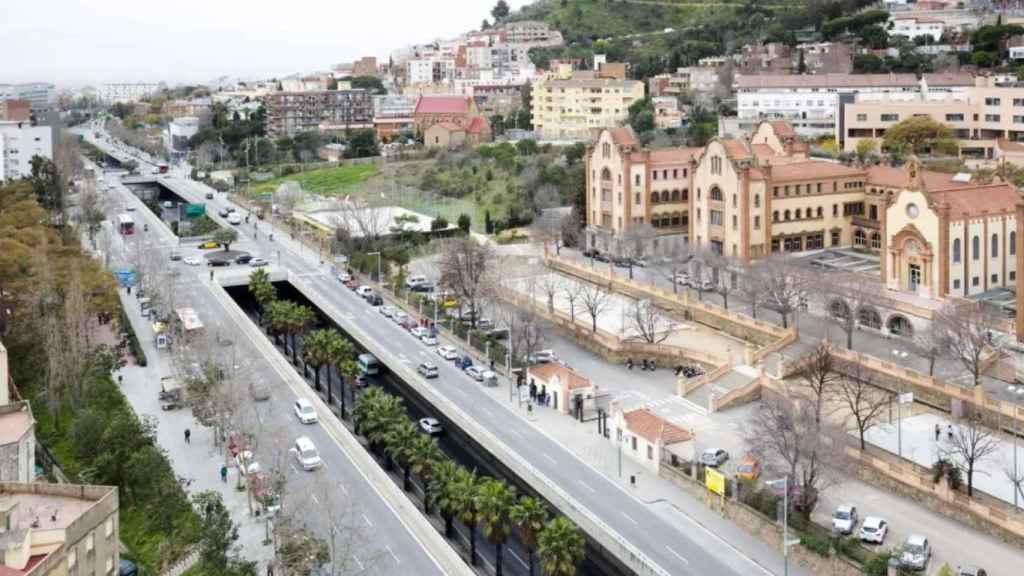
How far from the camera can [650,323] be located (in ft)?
165

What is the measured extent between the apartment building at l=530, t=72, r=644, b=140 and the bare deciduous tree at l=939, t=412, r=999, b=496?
3062 inches

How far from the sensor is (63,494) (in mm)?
29781

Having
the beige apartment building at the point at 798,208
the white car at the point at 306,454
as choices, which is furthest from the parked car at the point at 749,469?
the beige apartment building at the point at 798,208

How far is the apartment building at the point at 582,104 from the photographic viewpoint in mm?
113250

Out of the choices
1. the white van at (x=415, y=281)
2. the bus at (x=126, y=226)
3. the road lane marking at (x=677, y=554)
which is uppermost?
the bus at (x=126, y=226)

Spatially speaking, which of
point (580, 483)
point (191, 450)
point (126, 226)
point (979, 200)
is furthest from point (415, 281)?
point (580, 483)

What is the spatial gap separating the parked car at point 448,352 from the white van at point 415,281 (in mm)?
13092

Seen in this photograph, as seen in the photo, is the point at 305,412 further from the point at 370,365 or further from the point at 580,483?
the point at 580,483

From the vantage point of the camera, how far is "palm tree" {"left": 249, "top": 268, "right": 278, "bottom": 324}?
5994 centimetres

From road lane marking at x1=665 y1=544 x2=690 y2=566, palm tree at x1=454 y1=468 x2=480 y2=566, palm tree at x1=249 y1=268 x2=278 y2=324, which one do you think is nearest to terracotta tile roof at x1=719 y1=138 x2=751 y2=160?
palm tree at x1=249 y1=268 x2=278 y2=324

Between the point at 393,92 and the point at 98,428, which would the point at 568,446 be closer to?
the point at 98,428

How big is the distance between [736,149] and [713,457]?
30.5 m

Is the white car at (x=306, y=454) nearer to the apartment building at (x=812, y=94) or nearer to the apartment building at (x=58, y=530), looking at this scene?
the apartment building at (x=58, y=530)

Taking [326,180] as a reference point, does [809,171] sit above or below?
above
